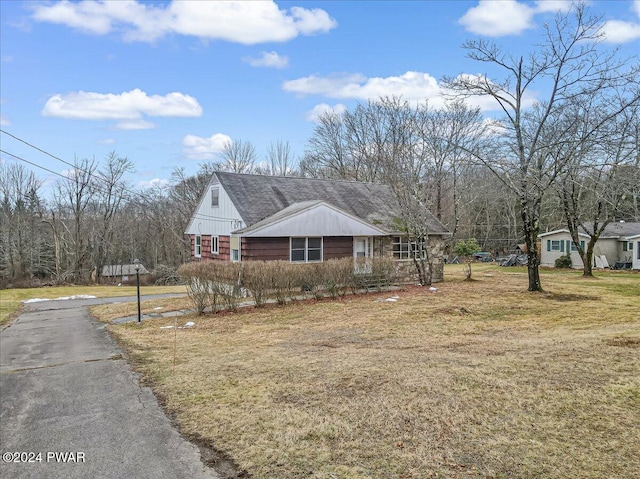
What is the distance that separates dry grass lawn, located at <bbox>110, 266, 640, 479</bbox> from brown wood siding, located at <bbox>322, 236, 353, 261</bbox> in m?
8.23

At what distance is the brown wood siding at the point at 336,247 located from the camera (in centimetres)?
1970

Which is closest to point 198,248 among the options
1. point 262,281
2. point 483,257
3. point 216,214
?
point 216,214

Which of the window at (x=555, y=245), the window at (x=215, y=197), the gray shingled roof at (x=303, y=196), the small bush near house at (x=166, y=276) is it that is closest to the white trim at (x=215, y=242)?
the window at (x=215, y=197)

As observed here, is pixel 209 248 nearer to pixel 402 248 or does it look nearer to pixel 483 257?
pixel 402 248

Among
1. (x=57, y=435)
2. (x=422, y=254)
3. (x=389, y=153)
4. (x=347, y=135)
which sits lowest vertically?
(x=57, y=435)

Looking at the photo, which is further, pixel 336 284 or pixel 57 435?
pixel 336 284

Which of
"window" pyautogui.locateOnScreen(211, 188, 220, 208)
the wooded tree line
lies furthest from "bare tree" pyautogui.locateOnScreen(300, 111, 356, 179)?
"window" pyautogui.locateOnScreen(211, 188, 220, 208)

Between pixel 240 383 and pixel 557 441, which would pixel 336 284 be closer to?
pixel 240 383

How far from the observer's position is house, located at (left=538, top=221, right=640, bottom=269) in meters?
31.5

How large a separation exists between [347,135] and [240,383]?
122 ft

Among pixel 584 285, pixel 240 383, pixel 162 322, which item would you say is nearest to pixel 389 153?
pixel 584 285

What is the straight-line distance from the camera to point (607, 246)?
107 feet

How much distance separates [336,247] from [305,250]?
4.78ft

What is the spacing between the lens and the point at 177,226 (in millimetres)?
44969
